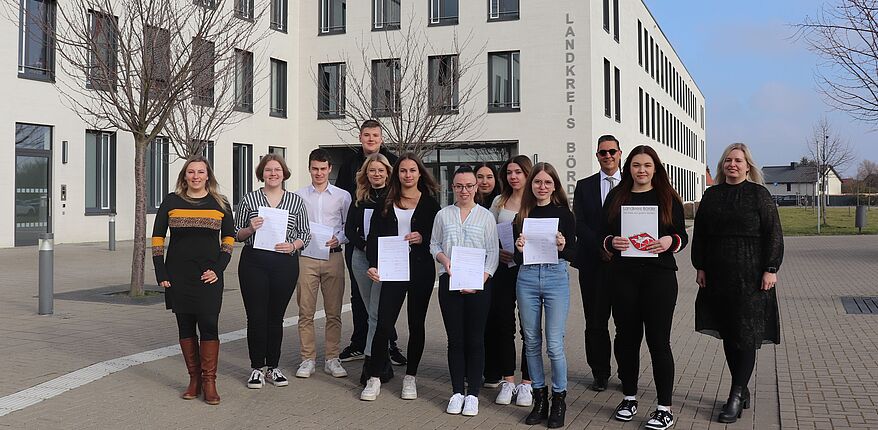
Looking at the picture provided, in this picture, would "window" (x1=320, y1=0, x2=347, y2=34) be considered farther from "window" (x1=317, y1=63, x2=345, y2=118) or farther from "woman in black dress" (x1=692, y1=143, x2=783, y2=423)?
"woman in black dress" (x1=692, y1=143, x2=783, y2=423)

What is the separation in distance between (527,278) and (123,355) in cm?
425

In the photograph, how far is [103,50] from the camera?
39.4 ft

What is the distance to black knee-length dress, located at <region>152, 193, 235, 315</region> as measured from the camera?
19.5 ft

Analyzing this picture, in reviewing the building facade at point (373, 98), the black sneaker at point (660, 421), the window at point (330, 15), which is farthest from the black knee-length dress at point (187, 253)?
the window at point (330, 15)

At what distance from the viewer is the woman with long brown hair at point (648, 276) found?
211 inches

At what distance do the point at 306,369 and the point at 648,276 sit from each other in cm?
309

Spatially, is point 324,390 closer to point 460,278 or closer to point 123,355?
point 460,278

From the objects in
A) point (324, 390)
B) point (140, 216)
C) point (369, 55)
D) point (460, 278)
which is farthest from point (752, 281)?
point (369, 55)

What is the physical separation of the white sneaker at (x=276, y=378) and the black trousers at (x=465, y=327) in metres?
1.54

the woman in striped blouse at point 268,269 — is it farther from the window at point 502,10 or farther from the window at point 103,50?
the window at point 502,10

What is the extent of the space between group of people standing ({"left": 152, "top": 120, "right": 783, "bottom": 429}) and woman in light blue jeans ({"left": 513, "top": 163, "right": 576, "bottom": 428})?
1 cm

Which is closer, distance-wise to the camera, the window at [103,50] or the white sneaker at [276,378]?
the white sneaker at [276,378]

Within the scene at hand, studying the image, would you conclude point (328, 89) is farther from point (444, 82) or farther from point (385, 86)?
point (444, 82)

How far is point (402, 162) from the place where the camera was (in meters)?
6.09
